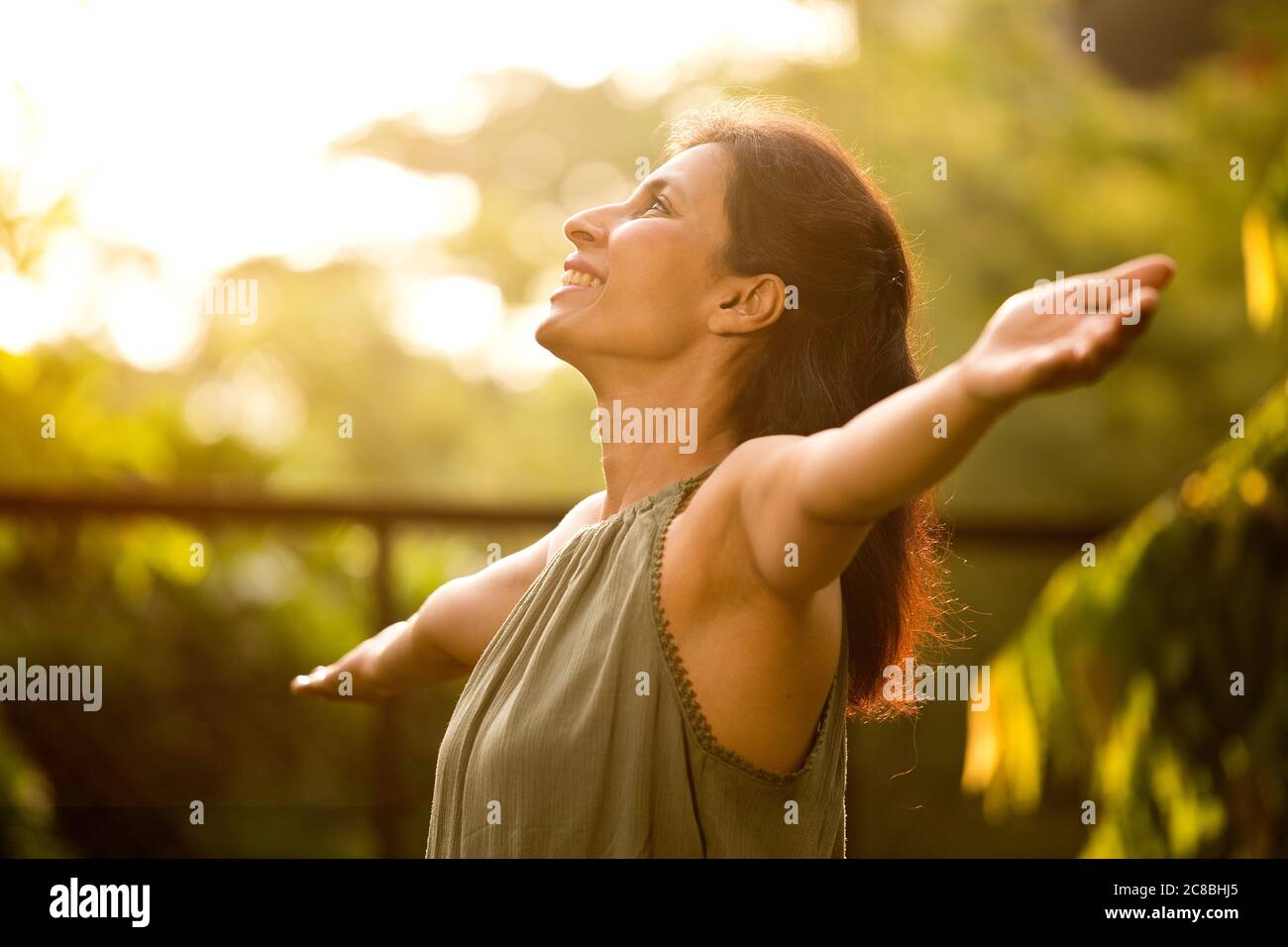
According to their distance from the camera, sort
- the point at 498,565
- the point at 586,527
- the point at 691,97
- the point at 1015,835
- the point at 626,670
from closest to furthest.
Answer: the point at 626,670 < the point at 586,527 < the point at 498,565 < the point at 1015,835 < the point at 691,97

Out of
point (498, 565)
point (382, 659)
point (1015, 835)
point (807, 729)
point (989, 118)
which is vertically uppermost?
point (989, 118)

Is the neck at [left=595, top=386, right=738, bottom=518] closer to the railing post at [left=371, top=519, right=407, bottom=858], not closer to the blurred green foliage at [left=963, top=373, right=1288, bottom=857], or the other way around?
the blurred green foliage at [left=963, top=373, right=1288, bottom=857]

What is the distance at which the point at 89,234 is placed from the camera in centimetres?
1139

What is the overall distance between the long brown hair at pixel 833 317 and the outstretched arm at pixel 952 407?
1.42ft

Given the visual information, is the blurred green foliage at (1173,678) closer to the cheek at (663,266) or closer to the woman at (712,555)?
the woman at (712,555)

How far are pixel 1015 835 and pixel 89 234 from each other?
889 cm

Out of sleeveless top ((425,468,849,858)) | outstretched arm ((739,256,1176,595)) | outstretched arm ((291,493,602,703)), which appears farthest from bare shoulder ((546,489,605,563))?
outstretched arm ((739,256,1176,595))

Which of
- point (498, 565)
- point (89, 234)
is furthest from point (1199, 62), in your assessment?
point (89, 234)

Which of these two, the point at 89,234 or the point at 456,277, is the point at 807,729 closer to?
the point at 89,234

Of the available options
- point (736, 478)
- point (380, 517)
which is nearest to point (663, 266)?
point (736, 478)

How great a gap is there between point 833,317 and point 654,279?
0.94 ft

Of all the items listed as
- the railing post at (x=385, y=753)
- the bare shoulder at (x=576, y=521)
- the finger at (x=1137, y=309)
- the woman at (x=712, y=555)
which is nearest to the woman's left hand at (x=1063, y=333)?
the finger at (x=1137, y=309)

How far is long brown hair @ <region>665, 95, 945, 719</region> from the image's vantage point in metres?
2.02

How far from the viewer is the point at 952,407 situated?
1356mm
